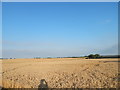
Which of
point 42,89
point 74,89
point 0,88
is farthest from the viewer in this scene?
point 74,89

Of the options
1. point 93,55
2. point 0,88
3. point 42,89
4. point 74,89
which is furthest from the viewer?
point 93,55

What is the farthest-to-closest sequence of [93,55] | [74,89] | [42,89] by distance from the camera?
1. [93,55]
2. [74,89]
3. [42,89]

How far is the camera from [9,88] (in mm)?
6777

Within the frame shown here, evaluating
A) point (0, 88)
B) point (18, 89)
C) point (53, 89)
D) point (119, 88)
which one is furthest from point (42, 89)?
point (119, 88)

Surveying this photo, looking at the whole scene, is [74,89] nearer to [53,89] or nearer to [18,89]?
[53,89]

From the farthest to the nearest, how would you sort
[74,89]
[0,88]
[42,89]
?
[74,89], [0,88], [42,89]

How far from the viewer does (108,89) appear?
8.69 meters

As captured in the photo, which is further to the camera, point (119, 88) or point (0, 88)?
point (119, 88)

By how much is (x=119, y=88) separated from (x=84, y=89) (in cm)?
165

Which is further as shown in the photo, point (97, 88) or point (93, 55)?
point (93, 55)

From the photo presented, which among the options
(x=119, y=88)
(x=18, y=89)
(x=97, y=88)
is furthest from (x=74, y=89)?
(x=18, y=89)

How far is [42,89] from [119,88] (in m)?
4.21

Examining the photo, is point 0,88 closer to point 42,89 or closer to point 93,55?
point 42,89

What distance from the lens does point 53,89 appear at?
29.4ft
